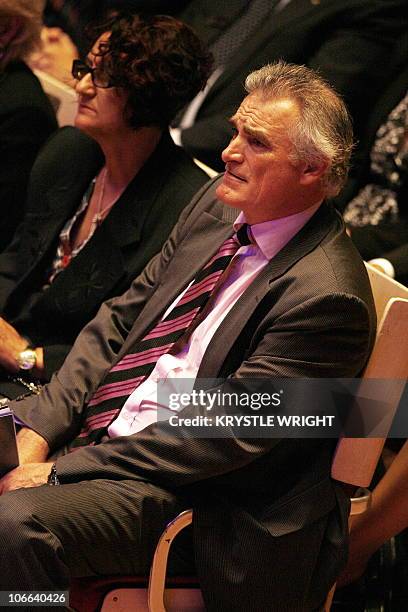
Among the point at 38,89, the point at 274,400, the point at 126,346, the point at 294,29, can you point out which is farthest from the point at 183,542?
the point at 294,29

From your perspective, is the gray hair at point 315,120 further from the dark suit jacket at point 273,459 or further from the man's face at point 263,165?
the dark suit jacket at point 273,459

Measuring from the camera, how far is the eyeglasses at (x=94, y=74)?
2.67 m

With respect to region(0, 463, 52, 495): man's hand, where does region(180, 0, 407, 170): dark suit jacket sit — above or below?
above

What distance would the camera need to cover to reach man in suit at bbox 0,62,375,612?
6.60 ft

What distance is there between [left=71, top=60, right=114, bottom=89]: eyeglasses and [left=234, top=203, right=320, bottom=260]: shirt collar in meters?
0.71

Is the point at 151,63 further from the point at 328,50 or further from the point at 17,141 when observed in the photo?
the point at 328,50

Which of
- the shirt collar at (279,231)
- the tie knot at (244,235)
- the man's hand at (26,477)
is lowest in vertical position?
the man's hand at (26,477)

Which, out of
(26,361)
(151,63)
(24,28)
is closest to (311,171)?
(151,63)

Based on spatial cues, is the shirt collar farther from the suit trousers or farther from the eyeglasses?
the eyeglasses

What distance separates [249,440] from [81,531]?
370 millimetres

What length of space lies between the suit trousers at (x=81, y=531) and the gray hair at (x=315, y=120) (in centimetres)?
75

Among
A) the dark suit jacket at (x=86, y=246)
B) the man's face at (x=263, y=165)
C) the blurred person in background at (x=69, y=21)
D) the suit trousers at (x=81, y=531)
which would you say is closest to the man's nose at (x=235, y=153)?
the man's face at (x=263, y=165)

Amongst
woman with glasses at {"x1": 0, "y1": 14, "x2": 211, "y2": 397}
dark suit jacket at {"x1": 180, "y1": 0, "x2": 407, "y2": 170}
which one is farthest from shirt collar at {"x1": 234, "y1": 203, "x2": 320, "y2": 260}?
dark suit jacket at {"x1": 180, "y1": 0, "x2": 407, "y2": 170}

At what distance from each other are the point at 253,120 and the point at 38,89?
132 centimetres
